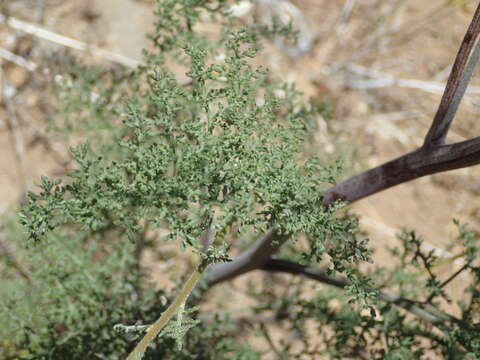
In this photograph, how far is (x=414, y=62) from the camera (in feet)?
17.1

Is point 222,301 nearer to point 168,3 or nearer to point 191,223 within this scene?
point 168,3

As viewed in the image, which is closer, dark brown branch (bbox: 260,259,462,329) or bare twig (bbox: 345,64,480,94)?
dark brown branch (bbox: 260,259,462,329)

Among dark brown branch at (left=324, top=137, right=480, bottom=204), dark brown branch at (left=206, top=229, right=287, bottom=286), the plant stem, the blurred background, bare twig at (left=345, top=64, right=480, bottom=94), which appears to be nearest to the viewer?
the plant stem

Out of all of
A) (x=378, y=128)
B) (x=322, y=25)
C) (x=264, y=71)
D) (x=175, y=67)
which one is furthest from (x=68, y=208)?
(x=322, y=25)

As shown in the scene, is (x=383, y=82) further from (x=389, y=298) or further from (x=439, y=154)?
(x=439, y=154)

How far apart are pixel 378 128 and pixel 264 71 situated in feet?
11.3

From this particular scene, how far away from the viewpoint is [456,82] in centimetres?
166

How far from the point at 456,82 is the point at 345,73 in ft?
11.3

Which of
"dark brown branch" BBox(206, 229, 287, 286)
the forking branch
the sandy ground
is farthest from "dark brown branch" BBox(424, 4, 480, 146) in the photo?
the sandy ground

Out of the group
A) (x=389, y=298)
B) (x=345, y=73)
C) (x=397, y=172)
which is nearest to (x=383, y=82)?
(x=345, y=73)

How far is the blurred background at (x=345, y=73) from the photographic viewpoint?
13.7ft

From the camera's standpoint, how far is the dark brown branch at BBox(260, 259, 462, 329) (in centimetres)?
216

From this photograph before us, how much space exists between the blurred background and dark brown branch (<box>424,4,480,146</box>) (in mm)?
1948

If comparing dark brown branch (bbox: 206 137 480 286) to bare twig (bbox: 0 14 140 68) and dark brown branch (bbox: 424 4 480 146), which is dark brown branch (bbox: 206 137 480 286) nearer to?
dark brown branch (bbox: 424 4 480 146)
